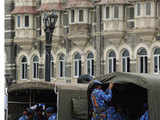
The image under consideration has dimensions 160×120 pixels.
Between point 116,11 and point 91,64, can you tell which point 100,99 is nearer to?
point 116,11

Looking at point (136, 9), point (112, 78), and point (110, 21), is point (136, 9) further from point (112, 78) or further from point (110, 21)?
point (112, 78)

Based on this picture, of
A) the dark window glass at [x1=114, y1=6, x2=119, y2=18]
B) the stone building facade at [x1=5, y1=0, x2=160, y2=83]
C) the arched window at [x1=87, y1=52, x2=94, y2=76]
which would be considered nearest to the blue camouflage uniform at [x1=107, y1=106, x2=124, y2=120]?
the stone building facade at [x1=5, y1=0, x2=160, y2=83]

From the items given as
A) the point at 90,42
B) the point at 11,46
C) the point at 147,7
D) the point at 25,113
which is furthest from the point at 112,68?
the point at 25,113

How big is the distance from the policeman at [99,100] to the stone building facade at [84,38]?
18.3 m

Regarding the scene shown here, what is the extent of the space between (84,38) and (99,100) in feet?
71.2

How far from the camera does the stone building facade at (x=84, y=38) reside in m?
31.2

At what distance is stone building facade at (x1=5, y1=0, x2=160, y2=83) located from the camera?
31.2 metres

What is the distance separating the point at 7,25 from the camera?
38750 millimetres

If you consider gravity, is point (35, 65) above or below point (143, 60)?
below

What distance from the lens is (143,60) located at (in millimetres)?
31766

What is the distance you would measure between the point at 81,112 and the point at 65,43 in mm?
22001

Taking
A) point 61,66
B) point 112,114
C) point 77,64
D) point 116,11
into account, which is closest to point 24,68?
point 61,66

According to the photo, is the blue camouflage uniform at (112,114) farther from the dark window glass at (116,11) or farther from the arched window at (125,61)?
the dark window glass at (116,11)

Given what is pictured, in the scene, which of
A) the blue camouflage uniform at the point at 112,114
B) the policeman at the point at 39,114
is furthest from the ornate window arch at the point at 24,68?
the blue camouflage uniform at the point at 112,114
